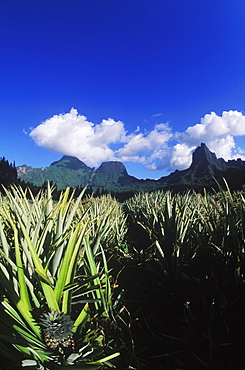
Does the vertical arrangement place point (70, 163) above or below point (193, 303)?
above

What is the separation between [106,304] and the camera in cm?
133

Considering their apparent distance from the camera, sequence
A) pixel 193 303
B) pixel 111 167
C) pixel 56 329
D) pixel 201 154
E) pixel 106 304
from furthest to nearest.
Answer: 1. pixel 111 167
2. pixel 201 154
3. pixel 193 303
4. pixel 106 304
5. pixel 56 329

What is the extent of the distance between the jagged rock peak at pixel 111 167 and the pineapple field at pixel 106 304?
16065cm

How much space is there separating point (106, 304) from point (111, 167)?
17244cm

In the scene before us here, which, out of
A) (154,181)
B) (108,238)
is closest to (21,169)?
(154,181)

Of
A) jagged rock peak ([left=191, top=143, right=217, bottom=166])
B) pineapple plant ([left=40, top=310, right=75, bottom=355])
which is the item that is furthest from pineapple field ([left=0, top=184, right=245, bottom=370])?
jagged rock peak ([left=191, top=143, right=217, bottom=166])

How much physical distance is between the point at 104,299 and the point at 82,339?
0.30m

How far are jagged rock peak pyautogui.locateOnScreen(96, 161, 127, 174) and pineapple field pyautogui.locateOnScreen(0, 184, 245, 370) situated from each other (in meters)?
161

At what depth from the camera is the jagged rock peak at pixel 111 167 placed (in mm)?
167500

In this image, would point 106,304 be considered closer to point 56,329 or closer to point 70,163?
point 56,329

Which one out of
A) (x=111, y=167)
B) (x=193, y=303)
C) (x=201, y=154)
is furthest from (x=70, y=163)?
(x=193, y=303)

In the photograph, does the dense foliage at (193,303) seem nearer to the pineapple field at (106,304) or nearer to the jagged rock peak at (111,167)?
the pineapple field at (106,304)

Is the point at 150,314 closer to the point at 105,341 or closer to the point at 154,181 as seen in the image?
the point at 105,341

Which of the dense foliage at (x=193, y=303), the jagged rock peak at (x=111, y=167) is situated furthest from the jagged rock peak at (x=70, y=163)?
the dense foliage at (x=193, y=303)
